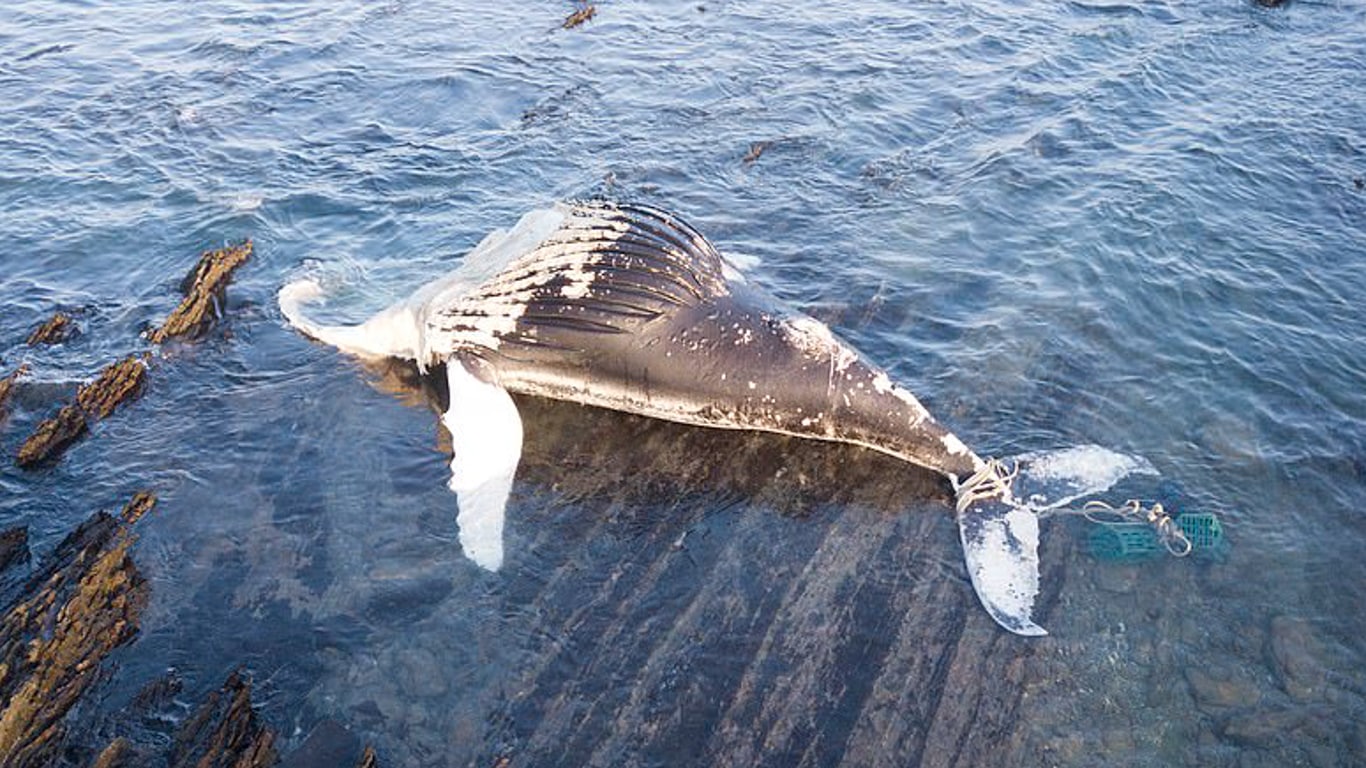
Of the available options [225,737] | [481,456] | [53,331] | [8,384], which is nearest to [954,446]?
[481,456]

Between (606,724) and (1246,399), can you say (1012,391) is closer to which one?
(1246,399)

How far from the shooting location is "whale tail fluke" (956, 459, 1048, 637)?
6.80 m

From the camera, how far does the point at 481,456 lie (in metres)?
7.87

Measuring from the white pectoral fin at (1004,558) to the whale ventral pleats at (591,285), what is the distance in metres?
2.67

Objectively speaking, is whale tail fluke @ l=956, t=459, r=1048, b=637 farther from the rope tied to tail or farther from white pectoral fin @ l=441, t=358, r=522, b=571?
white pectoral fin @ l=441, t=358, r=522, b=571

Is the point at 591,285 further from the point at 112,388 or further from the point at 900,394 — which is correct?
the point at 112,388

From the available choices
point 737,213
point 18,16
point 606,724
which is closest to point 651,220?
point 737,213

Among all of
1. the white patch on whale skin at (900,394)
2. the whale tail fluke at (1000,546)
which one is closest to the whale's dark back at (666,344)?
the white patch on whale skin at (900,394)

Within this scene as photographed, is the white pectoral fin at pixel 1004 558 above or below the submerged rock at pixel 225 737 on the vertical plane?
below

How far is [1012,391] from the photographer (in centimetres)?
874

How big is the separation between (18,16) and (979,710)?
1972 cm

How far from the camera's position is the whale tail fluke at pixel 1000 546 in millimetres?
6801

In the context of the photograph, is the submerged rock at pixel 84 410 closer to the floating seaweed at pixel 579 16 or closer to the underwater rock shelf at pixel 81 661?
the underwater rock shelf at pixel 81 661

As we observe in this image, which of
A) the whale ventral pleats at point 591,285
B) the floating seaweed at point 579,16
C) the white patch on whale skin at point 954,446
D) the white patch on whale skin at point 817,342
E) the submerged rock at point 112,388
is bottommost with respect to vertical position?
the floating seaweed at point 579,16
